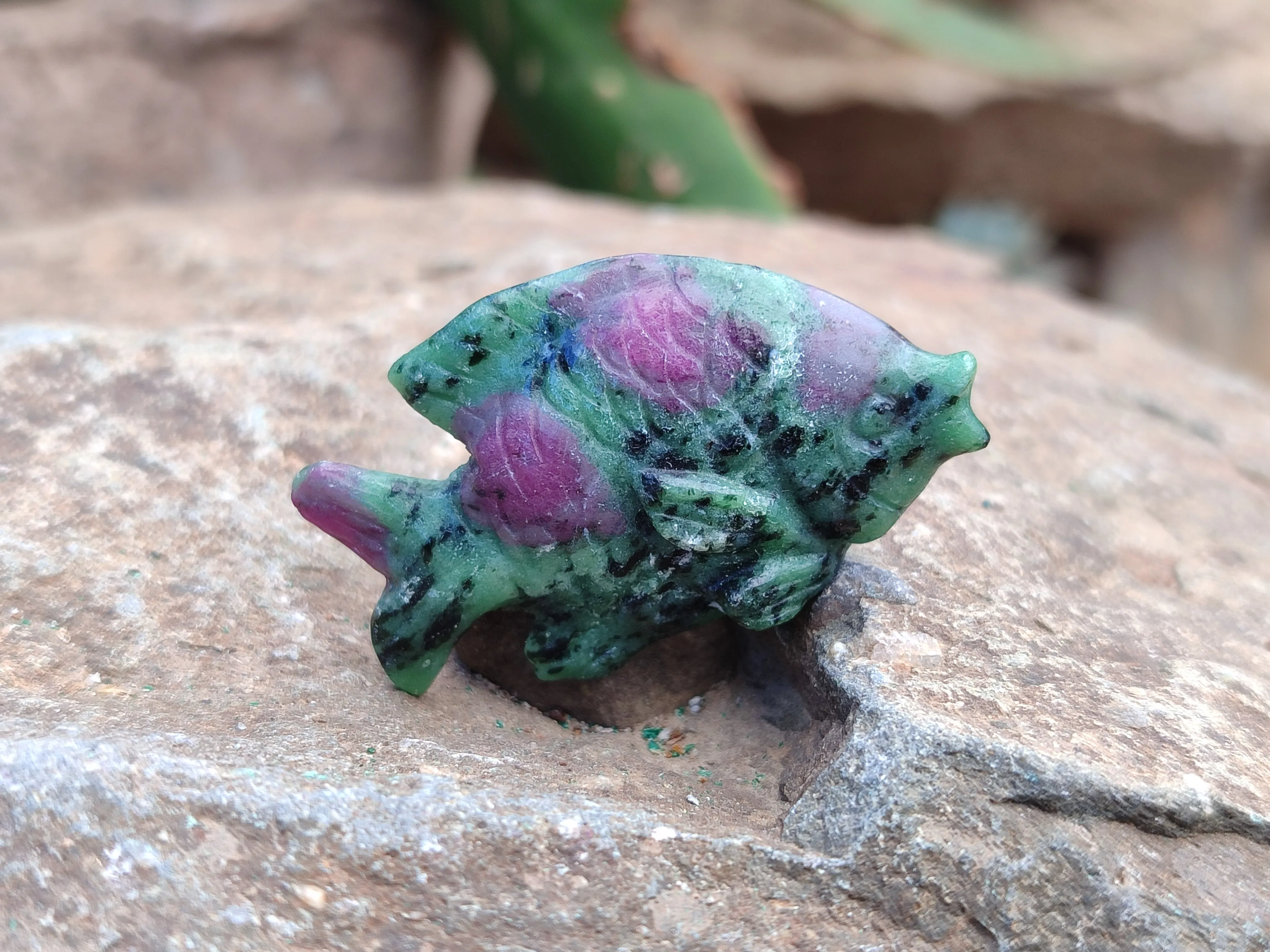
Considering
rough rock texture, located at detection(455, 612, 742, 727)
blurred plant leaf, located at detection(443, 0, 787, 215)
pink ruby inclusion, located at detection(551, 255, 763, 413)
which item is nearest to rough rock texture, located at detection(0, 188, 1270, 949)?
rough rock texture, located at detection(455, 612, 742, 727)

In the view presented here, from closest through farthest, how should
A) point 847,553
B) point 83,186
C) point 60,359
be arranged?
point 847,553 → point 60,359 → point 83,186

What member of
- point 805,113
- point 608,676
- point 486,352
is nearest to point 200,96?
point 805,113

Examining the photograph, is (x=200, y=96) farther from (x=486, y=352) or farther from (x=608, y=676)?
(x=608, y=676)

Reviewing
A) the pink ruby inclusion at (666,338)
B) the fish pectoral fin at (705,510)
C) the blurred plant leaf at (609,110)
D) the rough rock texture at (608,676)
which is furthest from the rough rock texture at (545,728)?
the blurred plant leaf at (609,110)

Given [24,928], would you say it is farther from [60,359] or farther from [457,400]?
[60,359]

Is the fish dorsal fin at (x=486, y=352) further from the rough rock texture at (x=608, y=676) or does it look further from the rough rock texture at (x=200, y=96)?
the rough rock texture at (x=200, y=96)

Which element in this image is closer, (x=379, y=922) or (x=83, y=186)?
(x=379, y=922)

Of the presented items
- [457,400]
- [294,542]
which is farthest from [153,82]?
[457,400]

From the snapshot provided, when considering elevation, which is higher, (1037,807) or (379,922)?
(1037,807)
